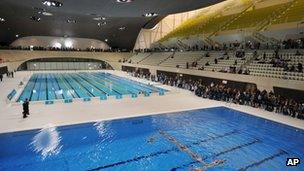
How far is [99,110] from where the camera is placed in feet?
39.2

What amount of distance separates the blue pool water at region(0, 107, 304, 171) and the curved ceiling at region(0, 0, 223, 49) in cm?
727

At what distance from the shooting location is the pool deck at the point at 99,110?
9.84 metres

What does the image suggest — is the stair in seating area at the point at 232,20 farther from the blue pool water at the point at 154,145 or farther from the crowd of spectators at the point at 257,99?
the blue pool water at the point at 154,145

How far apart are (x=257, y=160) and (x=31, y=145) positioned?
687 centimetres

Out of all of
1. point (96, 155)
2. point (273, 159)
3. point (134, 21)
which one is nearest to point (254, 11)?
point (134, 21)

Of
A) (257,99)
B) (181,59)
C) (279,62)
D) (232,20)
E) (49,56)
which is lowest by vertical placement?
(257,99)

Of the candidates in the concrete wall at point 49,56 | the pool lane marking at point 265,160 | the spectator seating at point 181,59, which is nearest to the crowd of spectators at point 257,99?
the pool lane marking at point 265,160

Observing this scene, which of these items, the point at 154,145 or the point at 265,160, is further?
the point at 154,145

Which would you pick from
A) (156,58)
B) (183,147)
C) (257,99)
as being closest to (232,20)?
(156,58)

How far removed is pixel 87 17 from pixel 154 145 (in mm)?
19731

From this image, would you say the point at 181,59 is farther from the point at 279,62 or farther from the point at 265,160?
the point at 265,160

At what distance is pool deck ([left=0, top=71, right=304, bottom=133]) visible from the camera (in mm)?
9838

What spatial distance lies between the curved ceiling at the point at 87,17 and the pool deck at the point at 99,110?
18.7 feet

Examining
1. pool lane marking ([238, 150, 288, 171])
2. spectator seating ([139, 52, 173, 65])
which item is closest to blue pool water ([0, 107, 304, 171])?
pool lane marking ([238, 150, 288, 171])
